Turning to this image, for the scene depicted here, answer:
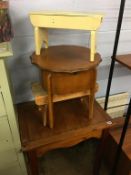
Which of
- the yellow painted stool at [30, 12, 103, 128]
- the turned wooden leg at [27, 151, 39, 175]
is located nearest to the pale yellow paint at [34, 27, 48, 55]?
the yellow painted stool at [30, 12, 103, 128]

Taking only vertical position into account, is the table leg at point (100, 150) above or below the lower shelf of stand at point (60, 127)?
below

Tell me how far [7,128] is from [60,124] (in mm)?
294

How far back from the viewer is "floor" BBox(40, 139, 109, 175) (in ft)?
4.87

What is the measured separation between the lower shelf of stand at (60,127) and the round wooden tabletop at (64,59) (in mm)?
366

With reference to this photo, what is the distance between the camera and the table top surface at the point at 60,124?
981mm

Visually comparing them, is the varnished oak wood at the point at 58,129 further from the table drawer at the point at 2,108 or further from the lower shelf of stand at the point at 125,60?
the lower shelf of stand at the point at 125,60

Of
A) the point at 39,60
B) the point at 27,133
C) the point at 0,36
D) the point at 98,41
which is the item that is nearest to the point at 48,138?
the point at 27,133

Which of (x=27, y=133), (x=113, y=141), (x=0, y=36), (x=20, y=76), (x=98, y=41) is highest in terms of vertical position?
(x=0, y=36)

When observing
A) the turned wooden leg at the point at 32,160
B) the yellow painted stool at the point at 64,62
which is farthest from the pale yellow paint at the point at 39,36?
the turned wooden leg at the point at 32,160

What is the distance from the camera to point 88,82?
93 centimetres

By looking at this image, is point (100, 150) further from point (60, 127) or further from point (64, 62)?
point (64, 62)

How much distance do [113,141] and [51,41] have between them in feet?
2.62

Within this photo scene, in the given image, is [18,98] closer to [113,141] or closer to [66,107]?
[66,107]

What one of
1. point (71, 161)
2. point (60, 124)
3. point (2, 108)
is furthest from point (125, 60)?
point (71, 161)
